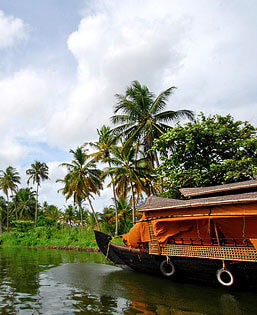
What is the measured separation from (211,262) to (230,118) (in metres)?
8.25

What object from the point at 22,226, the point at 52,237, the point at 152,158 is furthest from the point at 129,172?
the point at 22,226

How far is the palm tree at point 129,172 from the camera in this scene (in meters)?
19.1

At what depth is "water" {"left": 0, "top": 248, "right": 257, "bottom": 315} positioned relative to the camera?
5.73 metres

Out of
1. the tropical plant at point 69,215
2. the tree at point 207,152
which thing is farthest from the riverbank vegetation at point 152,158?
the tropical plant at point 69,215

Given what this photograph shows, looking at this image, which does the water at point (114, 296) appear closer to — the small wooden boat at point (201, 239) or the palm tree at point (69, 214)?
the small wooden boat at point (201, 239)

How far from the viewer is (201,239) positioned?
25.7 ft

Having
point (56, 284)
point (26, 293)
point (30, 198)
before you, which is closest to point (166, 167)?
point (56, 284)

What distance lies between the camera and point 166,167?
45.1 feet

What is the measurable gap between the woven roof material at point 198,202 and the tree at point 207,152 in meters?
4.13

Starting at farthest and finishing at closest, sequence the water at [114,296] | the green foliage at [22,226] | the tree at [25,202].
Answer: the tree at [25,202]
the green foliage at [22,226]
the water at [114,296]

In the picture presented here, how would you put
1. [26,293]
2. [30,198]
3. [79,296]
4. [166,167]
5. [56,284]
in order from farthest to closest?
1. [30,198]
2. [166,167]
3. [56,284]
4. [26,293]
5. [79,296]

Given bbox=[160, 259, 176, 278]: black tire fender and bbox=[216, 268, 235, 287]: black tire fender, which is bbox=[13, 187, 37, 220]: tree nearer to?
bbox=[160, 259, 176, 278]: black tire fender

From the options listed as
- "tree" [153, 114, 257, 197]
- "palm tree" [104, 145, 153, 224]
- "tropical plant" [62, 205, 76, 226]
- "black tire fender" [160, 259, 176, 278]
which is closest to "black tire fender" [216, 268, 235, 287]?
"black tire fender" [160, 259, 176, 278]

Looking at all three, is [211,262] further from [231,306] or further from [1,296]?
[1,296]
